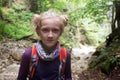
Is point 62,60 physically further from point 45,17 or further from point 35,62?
point 45,17

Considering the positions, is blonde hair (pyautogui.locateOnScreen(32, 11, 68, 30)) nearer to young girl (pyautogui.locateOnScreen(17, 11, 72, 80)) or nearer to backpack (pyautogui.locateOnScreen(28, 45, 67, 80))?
young girl (pyautogui.locateOnScreen(17, 11, 72, 80))

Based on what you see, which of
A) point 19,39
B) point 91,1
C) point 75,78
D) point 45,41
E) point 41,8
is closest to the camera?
point 45,41

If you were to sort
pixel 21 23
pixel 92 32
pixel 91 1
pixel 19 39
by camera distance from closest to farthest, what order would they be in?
1. pixel 91 1
2. pixel 19 39
3. pixel 21 23
4. pixel 92 32

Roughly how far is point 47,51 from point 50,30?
0.18 metres

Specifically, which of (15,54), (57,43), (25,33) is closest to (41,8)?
(25,33)

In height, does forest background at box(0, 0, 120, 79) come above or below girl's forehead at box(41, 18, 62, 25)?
below

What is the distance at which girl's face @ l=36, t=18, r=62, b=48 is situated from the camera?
1.95 metres

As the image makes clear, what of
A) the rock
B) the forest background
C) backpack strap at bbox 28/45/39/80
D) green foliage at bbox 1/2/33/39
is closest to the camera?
backpack strap at bbox 28/45/39/80

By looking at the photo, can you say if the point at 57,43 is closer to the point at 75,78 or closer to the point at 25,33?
the point at 75,78

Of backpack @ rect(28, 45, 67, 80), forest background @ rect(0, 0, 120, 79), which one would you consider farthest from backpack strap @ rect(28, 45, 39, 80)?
forest background @ rect(0, 0, 120, 79)

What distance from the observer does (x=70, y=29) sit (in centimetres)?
2223

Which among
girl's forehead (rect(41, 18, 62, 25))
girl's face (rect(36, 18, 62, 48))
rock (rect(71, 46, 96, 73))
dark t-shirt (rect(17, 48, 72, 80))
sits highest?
girl's forehead (rect(41, 18, 62, 25))

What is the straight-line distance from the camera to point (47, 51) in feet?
6.55

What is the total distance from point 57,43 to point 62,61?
0.53 feet
